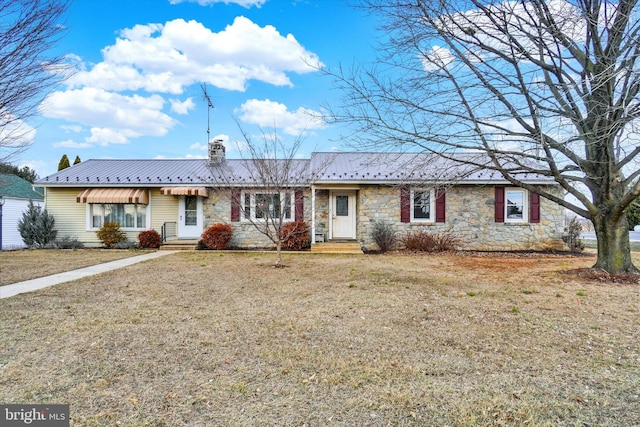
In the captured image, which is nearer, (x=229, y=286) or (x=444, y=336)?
(x=444, y=336)

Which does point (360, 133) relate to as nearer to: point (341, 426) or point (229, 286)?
point (229, 286)

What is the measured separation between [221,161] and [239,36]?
6.31m

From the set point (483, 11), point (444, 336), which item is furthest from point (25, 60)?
point (483, 11)

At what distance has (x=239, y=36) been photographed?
1213 centimetres

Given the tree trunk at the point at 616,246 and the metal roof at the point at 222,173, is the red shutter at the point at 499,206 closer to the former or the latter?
the metal roof at the point at 222,173

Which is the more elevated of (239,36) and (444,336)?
(239,36)

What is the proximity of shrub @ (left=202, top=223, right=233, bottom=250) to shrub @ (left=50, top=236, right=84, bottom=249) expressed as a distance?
17.6 feet

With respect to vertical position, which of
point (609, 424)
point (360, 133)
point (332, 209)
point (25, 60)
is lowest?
point (609, 424)

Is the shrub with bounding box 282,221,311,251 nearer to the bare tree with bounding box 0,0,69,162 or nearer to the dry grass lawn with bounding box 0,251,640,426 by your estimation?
the dry grass lawn with bounding box 0,251,640,426

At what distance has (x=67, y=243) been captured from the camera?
14117 millimetres

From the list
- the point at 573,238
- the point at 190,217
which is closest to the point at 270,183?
the point at 190,217

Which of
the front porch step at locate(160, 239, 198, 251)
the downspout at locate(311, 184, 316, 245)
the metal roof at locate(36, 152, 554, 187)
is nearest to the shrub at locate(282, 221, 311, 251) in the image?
the downspout at locate(311, 184, 316, 245)

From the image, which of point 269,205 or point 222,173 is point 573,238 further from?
point 222,173

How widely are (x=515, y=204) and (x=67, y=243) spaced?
18.5 m
